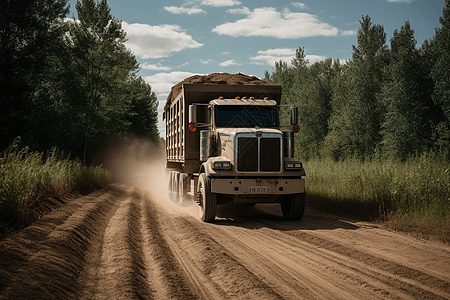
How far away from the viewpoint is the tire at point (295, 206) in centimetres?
995

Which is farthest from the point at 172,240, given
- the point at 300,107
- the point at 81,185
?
the point at 300,107

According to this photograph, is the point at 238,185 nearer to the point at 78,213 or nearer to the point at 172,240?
the point at 172,240

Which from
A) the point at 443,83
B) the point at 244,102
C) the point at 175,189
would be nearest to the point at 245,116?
the point at 244,102

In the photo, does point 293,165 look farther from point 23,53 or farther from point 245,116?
point 23,53

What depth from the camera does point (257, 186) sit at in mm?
9617

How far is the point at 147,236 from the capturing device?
25.7ft

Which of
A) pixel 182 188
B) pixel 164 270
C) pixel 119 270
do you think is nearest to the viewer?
pixel 119 270

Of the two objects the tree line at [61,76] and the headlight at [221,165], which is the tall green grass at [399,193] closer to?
the headlight at [221,165]

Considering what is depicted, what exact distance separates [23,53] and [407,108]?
3093 cm

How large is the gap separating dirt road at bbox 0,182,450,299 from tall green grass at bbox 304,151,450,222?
174 centimetres

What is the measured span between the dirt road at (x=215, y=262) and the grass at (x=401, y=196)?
1195 millimetres

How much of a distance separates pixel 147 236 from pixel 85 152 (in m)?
24.8

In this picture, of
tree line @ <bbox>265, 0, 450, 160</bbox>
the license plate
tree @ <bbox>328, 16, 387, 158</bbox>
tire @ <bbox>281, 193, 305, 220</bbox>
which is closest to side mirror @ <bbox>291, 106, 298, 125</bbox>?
tire @ <bbox>281, 193, 305, 220</bbox>

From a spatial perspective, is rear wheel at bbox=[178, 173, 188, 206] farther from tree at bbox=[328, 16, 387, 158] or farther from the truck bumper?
tree at bbox=[328, 16, 387, 158]
